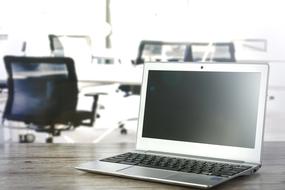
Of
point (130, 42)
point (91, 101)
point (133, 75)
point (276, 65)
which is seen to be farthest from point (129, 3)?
point (276, 65)

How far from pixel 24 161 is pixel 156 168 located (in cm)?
37

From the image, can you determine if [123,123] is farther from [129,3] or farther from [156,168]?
[156,168]

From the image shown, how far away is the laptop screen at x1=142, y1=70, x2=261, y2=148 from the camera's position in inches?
41.1

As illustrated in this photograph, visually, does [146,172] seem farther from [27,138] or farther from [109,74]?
[27,138]

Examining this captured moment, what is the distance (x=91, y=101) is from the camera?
11.5 feet

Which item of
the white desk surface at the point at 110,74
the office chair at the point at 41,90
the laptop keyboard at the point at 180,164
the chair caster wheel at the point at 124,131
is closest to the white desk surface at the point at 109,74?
the white desk surface at the point at 110,74

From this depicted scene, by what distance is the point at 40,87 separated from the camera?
3.30 meters

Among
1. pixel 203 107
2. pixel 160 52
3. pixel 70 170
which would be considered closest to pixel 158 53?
pixel 160 52

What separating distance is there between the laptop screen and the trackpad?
17cm

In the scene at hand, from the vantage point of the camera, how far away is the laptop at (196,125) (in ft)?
3.24

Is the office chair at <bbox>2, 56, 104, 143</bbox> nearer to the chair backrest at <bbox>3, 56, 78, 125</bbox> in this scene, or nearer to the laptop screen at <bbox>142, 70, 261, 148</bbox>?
the chair backrest at <bbox>3, 56, 78, 125</bbox>

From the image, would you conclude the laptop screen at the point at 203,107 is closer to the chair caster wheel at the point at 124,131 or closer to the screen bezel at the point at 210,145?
the screen bezel at the point at 210,145

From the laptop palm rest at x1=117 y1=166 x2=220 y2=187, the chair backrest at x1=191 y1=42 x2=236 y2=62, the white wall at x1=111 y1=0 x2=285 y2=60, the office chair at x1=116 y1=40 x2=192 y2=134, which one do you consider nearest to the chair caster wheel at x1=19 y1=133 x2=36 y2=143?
the office chair at x1=116 y1=40 x2=192 y2=134

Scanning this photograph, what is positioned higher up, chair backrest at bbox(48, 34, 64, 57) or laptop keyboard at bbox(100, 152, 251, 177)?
A: chair backrest at bbox(48, 34, 64, 57)
